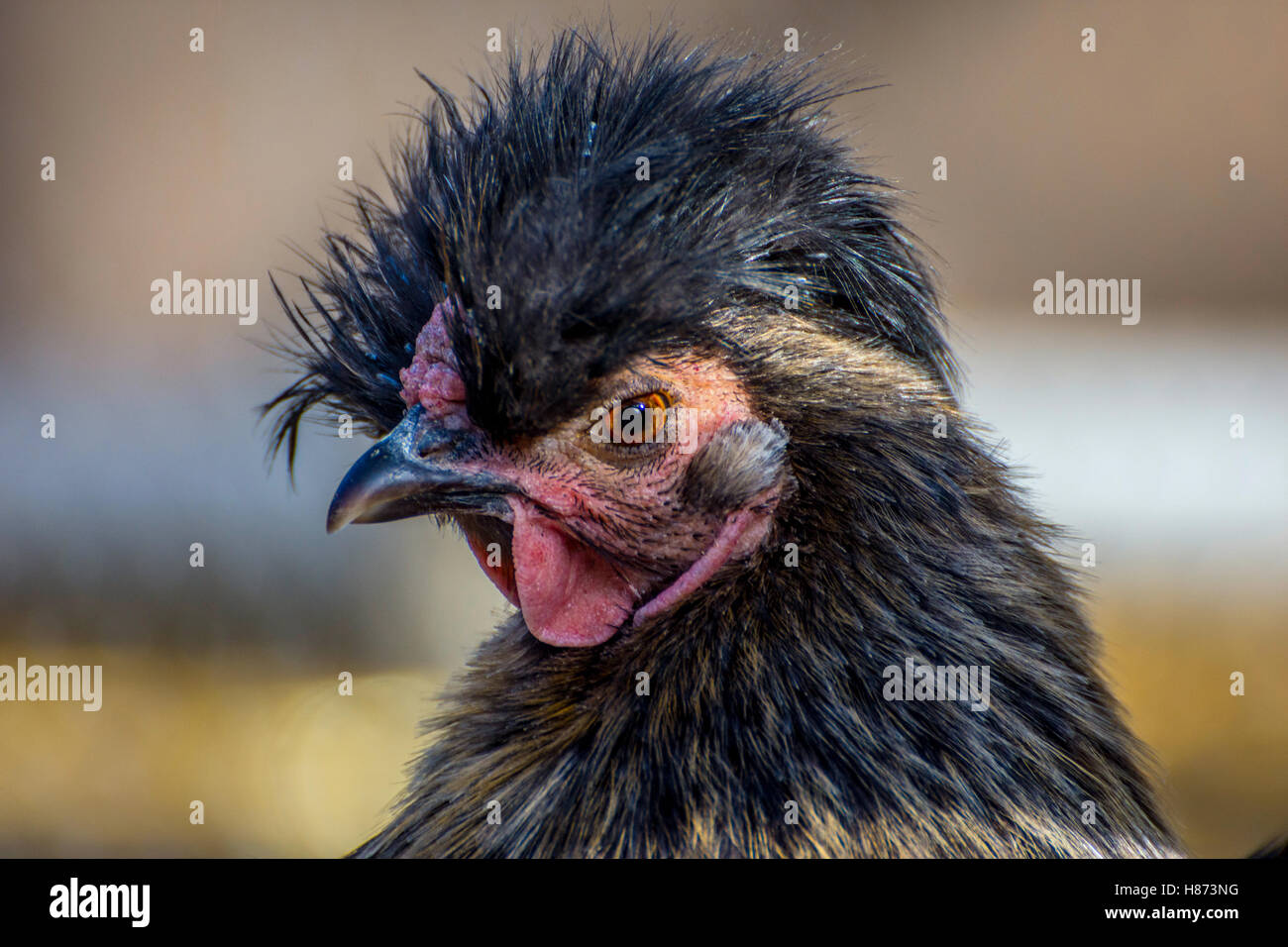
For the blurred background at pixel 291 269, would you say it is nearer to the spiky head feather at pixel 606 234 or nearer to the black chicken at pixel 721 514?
the spiky head feather at pixel 606 234

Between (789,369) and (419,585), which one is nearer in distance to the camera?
(789,369)

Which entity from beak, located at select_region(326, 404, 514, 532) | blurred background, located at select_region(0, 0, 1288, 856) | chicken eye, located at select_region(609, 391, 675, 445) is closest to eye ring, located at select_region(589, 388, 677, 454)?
chicken eye, located at select_region(609, 391, 675, 445)

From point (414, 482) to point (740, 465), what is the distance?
45 centimetres

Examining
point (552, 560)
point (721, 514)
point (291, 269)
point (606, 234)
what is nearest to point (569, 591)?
point (552, 560)

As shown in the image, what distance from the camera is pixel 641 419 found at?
1322 millimetres

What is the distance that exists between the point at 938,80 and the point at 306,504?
Result: 3281 mm

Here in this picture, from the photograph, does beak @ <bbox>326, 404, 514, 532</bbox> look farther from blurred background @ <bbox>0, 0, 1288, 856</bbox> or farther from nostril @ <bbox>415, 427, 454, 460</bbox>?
blurred background @ <bbox>0, 0, 1288, 856</bbox>

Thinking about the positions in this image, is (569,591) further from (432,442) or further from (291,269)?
(291,269)

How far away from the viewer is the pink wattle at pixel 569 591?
1.42m

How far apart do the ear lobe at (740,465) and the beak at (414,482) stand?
0.28m

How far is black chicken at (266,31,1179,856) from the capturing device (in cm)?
122

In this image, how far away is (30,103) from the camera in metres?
3.98

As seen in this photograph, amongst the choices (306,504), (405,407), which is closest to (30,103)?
(306,504)
